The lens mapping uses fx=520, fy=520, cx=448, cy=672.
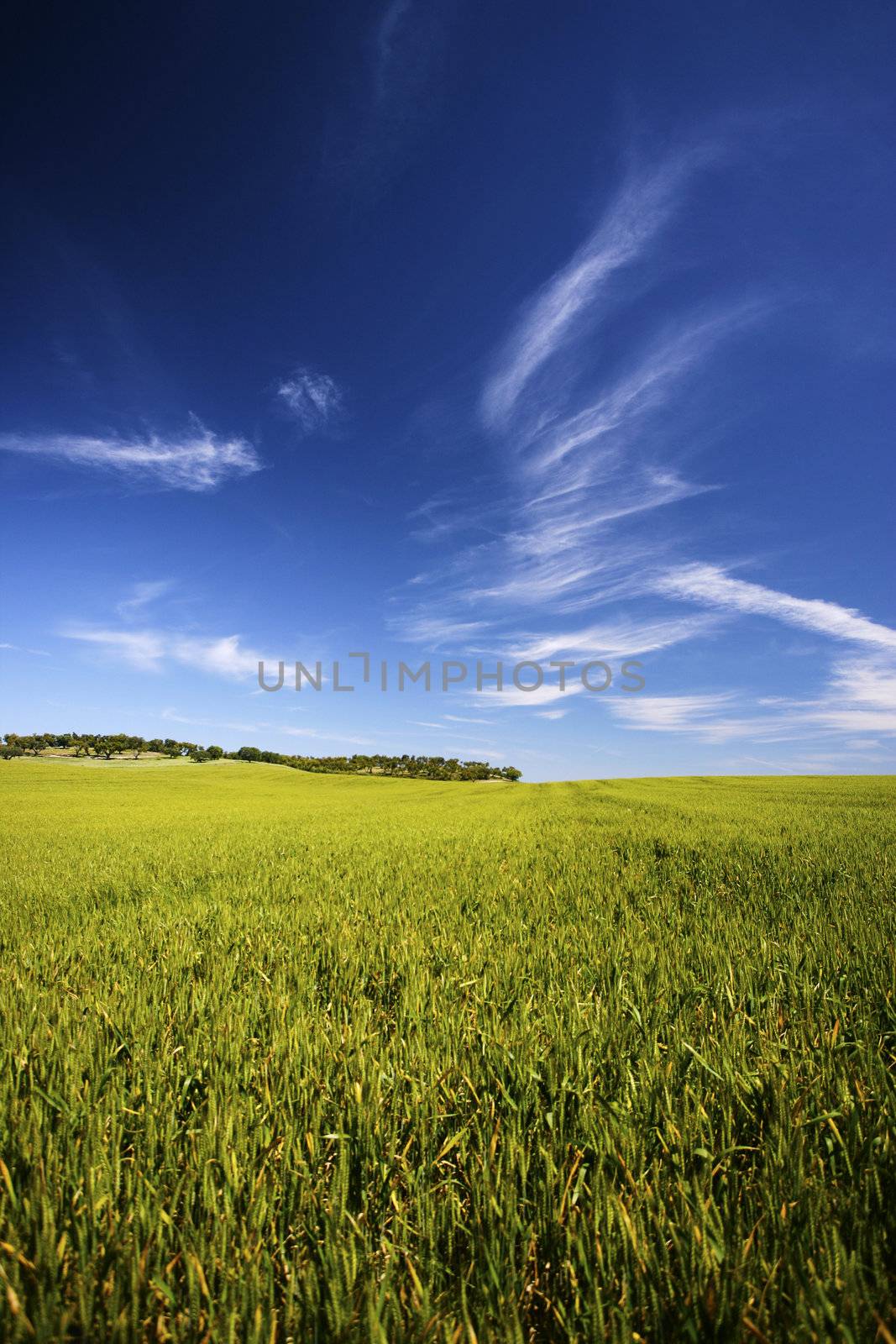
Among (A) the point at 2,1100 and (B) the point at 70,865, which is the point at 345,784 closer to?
(B) the point at 70,865

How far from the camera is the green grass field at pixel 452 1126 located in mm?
1226

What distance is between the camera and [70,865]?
28.5 feet

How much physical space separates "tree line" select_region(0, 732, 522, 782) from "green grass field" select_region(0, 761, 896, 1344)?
238ft

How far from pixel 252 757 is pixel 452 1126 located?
9125cm

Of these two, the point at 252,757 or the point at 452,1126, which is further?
the point at 252,757

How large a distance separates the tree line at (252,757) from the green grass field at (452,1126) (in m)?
72.4

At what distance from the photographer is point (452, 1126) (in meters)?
1.96

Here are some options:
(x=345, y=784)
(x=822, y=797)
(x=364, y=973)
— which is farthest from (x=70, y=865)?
(x=345, y=784)

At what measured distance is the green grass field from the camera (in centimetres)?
123

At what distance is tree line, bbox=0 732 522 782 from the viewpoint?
258 feet

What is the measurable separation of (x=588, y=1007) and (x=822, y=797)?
93.5 ft

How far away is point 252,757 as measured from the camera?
8631 centimetres

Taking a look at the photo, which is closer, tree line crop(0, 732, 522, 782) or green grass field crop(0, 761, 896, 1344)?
green grass field crop(0, 761, 896, 1344)

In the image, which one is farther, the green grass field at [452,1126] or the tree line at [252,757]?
the tree line at [252,757]
